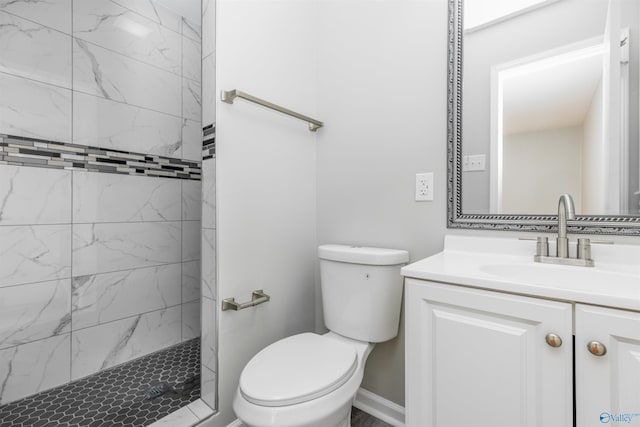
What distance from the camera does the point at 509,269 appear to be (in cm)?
99

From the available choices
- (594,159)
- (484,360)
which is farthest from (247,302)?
(594,159)

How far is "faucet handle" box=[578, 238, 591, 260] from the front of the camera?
0.93 m

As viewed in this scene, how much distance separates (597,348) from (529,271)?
0.36 m

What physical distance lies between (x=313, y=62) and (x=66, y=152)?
4.45ft

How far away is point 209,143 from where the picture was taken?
48.0 inches

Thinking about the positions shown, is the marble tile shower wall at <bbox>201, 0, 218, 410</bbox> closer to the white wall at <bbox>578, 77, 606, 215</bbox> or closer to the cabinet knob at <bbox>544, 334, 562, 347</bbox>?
the cabinet knob at <bbox>544, 334, 562, 347</bbox>

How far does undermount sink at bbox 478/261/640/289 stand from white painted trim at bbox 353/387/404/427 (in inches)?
31.3

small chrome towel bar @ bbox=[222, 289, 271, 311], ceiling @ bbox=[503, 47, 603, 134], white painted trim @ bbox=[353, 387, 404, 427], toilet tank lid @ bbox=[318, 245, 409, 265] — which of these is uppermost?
→ ceiling @ bbox=[503, 47, 603, 134]

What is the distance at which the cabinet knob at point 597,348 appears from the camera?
62 centimetres

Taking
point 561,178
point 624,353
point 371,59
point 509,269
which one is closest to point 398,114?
point 371,59

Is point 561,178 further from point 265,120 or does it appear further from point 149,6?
point 149,6

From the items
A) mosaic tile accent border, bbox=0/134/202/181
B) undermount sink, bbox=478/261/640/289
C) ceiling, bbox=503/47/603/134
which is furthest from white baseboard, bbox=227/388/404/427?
mosaic tile accent border, bbox=0/134/202/181

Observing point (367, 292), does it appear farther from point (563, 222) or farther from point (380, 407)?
point (563, 222)
